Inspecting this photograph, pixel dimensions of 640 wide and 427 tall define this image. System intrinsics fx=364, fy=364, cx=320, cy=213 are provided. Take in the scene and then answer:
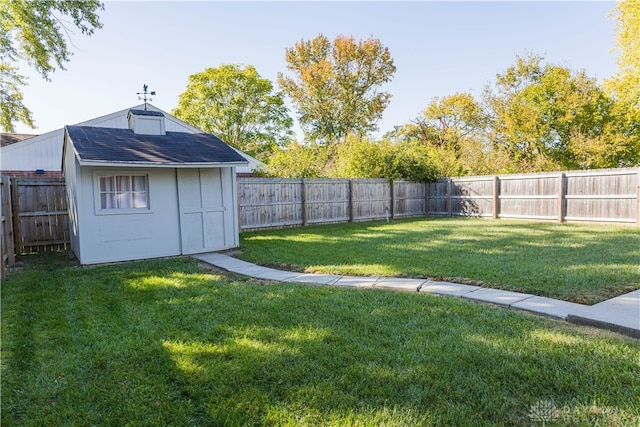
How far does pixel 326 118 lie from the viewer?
1131 inches

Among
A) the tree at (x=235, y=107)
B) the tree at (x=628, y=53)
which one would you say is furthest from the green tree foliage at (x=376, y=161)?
the tree at (x=235, y=107)

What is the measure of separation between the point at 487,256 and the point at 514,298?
2.62 meters

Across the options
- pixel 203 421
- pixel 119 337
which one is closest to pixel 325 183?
pixel 119 337

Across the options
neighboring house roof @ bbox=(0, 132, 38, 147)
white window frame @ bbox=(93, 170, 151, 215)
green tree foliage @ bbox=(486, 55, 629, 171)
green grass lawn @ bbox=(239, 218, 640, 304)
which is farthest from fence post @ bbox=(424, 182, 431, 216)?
neighboring house roof @ bbox=(0, 132, 38, 147)

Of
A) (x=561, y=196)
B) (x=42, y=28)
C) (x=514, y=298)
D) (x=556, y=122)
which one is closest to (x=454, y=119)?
(x=556, y=122)

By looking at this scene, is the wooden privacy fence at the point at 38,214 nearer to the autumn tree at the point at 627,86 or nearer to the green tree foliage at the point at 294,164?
the green tree foliage at the point at 294,164

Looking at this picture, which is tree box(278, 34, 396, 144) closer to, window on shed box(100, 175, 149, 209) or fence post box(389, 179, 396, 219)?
fence post box(389, 179, 396, 219)

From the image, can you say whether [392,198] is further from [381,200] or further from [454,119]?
[454,119]

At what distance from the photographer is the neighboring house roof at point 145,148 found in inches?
278

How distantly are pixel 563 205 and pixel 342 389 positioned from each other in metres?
13.2

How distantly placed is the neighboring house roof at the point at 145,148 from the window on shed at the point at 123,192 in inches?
20.8

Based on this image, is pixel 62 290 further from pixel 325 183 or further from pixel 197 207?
pixel 325 183

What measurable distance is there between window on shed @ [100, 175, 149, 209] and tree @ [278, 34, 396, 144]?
2139 cm

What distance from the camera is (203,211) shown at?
830 cm
